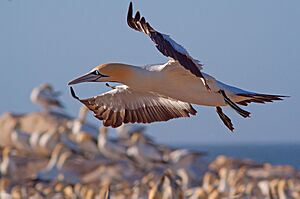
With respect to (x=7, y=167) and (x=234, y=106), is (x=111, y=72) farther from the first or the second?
(x=7, y=167)

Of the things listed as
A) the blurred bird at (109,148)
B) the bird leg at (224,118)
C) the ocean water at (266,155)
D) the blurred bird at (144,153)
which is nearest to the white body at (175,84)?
the bird leg at (224,118)

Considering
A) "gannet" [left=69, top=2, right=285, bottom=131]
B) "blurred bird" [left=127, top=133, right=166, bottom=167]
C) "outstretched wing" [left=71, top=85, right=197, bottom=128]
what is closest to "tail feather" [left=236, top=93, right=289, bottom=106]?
"gannet" [left=69, top=2, right=285, bottom=131]

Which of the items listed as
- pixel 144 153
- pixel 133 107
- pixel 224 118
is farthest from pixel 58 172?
pixel 224 118

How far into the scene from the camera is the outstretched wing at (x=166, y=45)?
16.6 feet

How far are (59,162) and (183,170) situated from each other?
369 cm

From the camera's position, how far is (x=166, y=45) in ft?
16.7

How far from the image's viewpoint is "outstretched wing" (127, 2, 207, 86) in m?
5.06

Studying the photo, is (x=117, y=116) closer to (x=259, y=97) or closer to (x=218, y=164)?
(x=259, y=97)

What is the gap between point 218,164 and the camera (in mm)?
37250

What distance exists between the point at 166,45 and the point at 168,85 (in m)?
0.45

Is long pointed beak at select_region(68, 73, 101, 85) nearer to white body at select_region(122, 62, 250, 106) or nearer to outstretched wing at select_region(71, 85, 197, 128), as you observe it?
white body at select_region(122, 62, 250, 106)

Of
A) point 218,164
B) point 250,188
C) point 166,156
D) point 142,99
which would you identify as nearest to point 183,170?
point 166,156

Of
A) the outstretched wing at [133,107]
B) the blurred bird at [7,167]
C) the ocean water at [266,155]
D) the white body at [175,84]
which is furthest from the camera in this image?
the ocean water at [266,155]

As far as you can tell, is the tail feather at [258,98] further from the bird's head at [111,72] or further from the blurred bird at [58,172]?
the blurred bird at [58,172]
